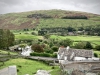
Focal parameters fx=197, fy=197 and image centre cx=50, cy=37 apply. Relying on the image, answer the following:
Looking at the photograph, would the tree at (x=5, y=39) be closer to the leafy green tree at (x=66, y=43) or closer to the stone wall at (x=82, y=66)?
the leafy green tree at (x=66, y=43)

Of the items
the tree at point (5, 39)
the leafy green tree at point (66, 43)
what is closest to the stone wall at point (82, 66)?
the tree at point (5, 39)

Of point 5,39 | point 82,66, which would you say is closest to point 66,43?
point 5,39

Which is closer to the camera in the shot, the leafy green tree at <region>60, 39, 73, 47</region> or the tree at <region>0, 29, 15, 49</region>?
the tree at <region>0, 29, 15, 49</region>

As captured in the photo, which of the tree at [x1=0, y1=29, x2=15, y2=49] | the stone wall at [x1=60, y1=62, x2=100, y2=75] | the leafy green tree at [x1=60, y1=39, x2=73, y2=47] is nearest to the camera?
the stone wall at [x1=60, y1=62, x2=100, y2=75]

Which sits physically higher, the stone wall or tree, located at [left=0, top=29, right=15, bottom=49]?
tree, located at [left=0, top=29, right=15, bottom=49]

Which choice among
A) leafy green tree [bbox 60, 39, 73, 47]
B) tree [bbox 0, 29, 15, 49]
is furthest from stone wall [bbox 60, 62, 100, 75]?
leafy green tree [bbox 60, 39, 73, 47]

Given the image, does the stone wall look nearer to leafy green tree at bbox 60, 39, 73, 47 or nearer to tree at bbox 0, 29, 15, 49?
tree at bbox 0, 29, 15, 49

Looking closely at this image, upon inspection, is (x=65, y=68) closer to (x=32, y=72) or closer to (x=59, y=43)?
(x=32, y=72)

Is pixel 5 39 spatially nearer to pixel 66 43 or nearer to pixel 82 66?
pixel 66 43

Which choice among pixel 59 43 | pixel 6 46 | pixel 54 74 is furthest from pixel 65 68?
pixel 59 43

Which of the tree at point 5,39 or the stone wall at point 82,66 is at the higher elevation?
the tree at point 5,39

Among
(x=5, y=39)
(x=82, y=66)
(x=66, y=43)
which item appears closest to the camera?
(x=82, y=66)

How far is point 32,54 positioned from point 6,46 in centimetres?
2288

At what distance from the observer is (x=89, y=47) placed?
107m
